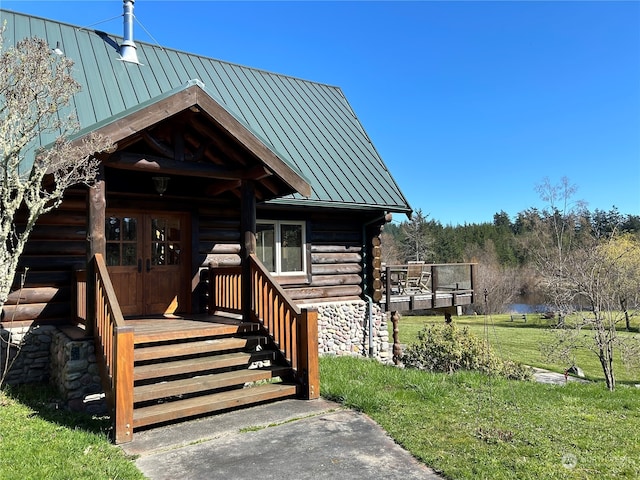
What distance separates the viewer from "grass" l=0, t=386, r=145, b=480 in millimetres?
3895

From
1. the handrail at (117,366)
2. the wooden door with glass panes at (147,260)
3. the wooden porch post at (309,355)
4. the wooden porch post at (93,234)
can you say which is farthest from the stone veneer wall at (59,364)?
the wooden porch post at (309,355)

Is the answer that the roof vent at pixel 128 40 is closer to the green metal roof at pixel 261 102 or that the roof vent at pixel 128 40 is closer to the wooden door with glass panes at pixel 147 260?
the green metal roof at pixel 261 102

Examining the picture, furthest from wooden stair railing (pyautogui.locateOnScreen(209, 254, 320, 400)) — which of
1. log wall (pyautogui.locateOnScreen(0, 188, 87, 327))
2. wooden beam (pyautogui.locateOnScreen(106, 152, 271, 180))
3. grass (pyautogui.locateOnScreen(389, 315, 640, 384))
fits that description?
grass (pyautogui.locateOnScreen(389, 315, 640, 384))

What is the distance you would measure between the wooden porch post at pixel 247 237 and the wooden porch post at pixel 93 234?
2.13m

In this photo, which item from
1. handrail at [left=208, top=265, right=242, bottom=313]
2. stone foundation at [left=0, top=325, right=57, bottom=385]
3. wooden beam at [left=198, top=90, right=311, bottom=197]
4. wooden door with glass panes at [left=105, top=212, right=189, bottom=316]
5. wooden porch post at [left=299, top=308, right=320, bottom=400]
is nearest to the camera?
A: wooden porch post at [left=299, top=308, right=320, bottom=400]

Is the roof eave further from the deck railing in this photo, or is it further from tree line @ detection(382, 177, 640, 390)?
the deck railing

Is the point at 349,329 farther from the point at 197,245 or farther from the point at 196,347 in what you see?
the point at 196,347

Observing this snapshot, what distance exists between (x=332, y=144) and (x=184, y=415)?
8.37 meters

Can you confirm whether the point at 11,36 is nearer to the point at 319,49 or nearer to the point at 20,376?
the point at 20,376

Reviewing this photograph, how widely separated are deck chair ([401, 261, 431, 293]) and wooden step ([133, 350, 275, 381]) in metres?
8.94

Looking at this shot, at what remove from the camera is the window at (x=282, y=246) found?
10125 mm

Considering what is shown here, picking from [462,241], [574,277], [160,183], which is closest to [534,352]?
[574,277]

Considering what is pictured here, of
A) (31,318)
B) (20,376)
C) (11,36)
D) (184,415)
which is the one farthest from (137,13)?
(184,415)

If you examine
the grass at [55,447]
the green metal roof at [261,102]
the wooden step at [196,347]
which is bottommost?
the grass at [55,447]
